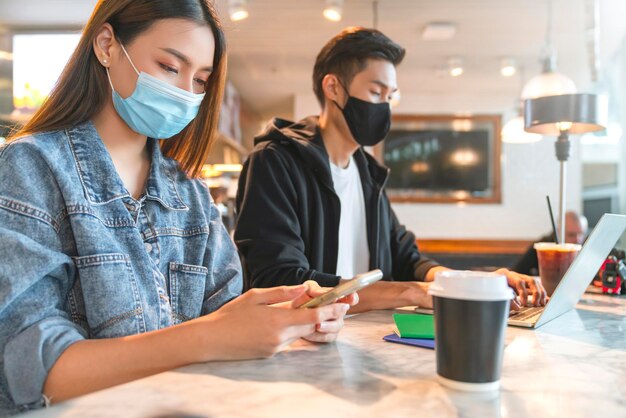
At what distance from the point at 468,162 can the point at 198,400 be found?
6729mm

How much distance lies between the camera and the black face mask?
196 cm

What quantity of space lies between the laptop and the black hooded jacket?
0.47 metres

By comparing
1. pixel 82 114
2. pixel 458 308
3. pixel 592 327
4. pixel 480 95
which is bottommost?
pixel 592 327

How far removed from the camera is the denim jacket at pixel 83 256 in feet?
2.54

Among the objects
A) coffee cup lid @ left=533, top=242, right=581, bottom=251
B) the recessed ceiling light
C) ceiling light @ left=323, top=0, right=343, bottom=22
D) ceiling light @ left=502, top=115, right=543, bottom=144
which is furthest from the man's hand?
the recessed ceiling light

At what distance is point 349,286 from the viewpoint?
27.3 inches

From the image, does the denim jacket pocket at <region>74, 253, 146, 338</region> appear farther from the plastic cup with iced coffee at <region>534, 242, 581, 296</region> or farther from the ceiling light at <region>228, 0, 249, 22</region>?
the ceiling light at <region>228, 0, 249, 22</region>

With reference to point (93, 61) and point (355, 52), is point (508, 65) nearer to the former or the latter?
point (355, 52)

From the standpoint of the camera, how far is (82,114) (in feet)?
3.50

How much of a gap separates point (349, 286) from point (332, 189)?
109cm

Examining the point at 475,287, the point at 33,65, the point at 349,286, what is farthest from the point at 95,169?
the point at 33,65

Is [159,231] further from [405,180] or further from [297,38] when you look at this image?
[405,180]

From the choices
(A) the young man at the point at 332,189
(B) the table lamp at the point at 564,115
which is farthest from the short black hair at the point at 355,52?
(B) the table lamp at the point at 564,115

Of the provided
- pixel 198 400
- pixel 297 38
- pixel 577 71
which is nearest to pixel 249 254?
pixel 198 400
